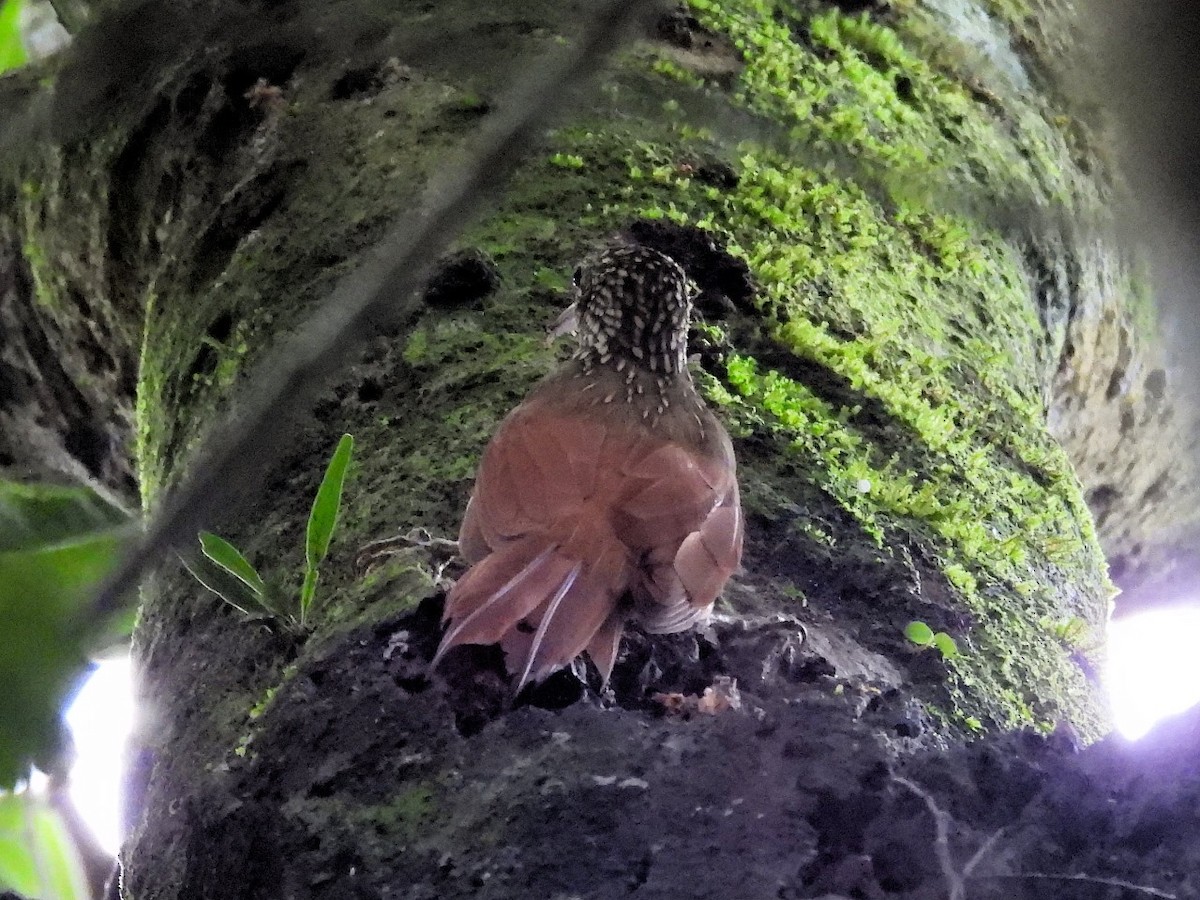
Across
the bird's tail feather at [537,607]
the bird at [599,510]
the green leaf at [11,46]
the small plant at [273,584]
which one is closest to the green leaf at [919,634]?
the bird at [599,510]

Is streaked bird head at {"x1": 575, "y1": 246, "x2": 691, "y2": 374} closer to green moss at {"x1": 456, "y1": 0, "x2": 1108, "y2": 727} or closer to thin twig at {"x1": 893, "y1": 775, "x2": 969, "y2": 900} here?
green moss at {"x1": 456, "y1": 0, "x2": 1108, "y2": 727}

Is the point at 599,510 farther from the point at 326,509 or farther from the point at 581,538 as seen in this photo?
the point at 326,509

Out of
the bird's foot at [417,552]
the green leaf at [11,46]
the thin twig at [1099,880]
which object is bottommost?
the green leaf at [11,46]

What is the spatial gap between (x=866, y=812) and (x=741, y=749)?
139 millimetres

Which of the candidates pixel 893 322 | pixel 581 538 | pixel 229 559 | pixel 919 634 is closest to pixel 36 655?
pixel 229 559

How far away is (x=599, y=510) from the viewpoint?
5.48 feet

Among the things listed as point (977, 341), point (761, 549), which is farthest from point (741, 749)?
point (977, 341)

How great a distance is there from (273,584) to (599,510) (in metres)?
0.45

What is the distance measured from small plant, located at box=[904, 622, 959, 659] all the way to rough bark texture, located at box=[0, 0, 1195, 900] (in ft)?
0.07

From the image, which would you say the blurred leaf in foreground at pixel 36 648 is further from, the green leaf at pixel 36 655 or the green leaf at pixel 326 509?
the green leaf at pixel 326 509

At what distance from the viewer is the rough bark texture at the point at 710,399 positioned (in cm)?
113

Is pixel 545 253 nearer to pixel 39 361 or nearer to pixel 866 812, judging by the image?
pixel 866 812

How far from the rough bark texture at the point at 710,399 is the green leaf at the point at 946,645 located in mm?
28

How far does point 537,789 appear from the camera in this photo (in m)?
1.16
